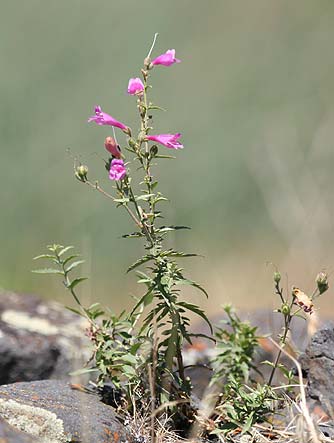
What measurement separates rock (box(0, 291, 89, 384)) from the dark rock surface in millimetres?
1415

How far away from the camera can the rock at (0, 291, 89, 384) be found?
16.1 feet

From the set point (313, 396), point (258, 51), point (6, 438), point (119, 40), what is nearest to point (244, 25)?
point (258, 51)

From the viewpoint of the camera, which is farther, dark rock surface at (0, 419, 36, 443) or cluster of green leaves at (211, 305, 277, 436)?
cluster of green leaves at (211, 305, 277, 436)

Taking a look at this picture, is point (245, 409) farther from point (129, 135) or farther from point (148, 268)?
point (129, 135)

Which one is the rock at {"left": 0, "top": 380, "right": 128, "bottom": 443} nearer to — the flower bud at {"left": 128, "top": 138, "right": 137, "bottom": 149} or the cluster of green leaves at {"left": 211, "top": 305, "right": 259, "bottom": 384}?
the cluster of green leaves at {"left": 211, "top": 305, "right": 259, "bottom": 384}

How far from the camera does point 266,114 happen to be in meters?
11.6

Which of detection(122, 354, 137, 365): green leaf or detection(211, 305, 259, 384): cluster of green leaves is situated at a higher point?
detection(211, 305, 259, 384): cluster of green leaves

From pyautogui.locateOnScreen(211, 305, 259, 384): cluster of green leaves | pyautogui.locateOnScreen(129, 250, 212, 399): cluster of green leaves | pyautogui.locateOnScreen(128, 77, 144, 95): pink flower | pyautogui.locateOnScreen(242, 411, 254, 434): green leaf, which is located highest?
pyautogui.locateOnScreen(128, 77, 144, 95): pink flower

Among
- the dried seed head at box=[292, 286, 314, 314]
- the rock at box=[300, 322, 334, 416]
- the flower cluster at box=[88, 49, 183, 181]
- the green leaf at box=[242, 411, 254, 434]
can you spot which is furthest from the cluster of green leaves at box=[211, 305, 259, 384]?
the flower cluster at box=[88, 49, 183, 181]

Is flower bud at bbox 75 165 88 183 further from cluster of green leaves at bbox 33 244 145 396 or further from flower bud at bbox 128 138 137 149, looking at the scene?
cluster of green leaves at bbox 33 244 145 396

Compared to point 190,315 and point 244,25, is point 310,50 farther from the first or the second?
point 190,315

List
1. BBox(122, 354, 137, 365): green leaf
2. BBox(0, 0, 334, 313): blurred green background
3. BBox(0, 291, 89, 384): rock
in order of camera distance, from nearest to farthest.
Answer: BBox(122, 354, 137, 365): green leaf < BBox(0, 291, 89, 384): rock < BBox(0, 0, 334, 313): blurred green background

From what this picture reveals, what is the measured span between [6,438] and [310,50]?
35.8 feet

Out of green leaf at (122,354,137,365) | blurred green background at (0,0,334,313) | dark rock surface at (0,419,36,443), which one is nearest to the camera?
dark rock surface at (0,419,36,443)
